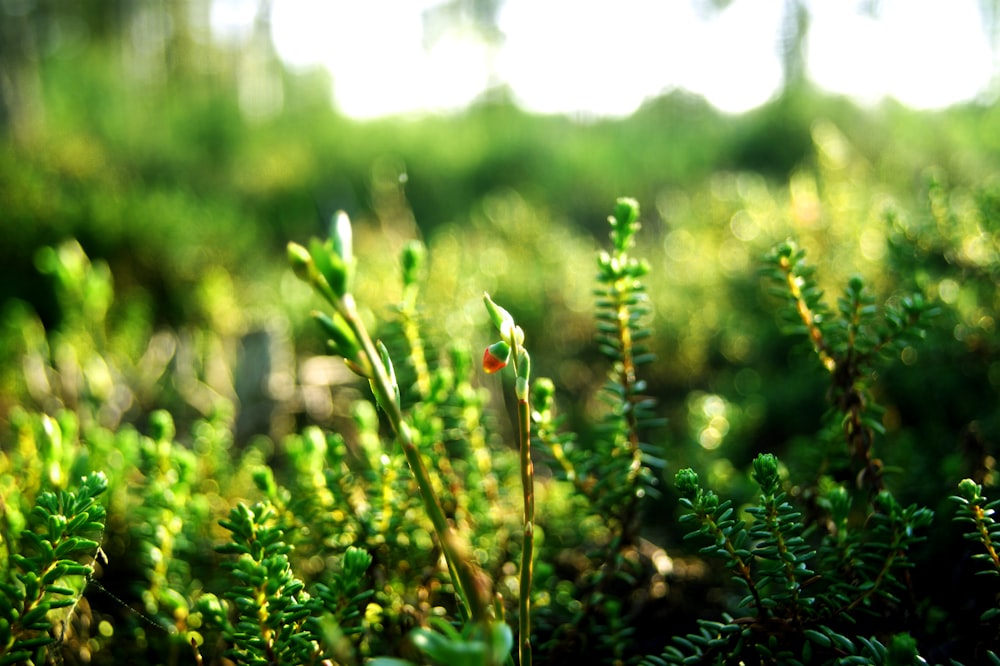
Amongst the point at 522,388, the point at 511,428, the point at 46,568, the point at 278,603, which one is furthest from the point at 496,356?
the point at 511,428

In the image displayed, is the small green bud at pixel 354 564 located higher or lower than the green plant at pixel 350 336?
lower

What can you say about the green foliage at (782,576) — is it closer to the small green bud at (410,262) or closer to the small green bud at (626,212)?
the small green bud at (626,212)

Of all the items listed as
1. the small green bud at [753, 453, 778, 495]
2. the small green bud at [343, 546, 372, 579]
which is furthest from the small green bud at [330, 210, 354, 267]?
the small green bud at [753, 453, 778, 495]

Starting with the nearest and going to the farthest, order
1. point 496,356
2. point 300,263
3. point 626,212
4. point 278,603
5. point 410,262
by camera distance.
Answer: point 300,263, point 496,356, point 278,603, point 626,212, point 410,262

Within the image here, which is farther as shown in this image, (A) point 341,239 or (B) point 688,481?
(B) point 688,481

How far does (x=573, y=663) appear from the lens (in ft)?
3.14

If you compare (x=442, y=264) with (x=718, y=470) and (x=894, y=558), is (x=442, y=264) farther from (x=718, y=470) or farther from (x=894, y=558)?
(x=894, y=558)

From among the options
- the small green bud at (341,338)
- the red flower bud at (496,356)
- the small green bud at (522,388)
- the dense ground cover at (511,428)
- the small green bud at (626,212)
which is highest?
the small green bud at (626,212)

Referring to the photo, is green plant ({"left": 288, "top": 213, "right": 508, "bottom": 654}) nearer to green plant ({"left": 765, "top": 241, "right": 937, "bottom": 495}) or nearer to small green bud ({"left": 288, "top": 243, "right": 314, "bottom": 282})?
small green bud ({"left": 288, "top": 243, "right": 314, "bottom": 282})

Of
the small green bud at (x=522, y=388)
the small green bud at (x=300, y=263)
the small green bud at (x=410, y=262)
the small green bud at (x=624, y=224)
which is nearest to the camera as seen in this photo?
the small green bud at (x=300, y=263)

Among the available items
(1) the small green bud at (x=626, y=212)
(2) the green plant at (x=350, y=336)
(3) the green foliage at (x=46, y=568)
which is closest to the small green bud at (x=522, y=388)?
(2) the green plant at (x=350, y=336)

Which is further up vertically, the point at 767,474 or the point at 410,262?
the point at 410,262

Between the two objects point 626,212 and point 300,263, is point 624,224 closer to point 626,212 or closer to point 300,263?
point 626,212

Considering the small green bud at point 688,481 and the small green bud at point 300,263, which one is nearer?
the small green bud at point 300,263
